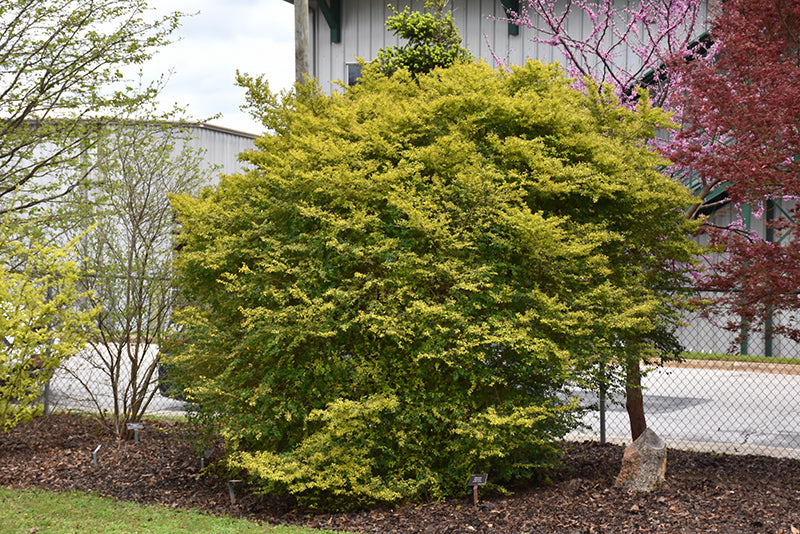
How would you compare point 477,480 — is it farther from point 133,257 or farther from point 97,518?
point 133,257

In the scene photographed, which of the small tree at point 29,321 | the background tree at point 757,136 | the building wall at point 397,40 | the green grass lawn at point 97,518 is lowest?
the green grass lawn at point 97,518

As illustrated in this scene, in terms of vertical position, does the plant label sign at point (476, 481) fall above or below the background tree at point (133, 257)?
below

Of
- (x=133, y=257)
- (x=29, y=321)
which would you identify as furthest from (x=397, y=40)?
(x=29, y=321)

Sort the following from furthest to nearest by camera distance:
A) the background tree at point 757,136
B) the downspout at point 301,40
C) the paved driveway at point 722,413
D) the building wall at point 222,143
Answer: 1. the building wall at point 222,143
2. the downspout at point 301,40
3. the paved driveway at point 722,413
4. the background tree at point 757,136

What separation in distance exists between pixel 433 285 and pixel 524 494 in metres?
1.82

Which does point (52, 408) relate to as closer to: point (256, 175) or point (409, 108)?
point (256, 175)

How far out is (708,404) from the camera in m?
11.7

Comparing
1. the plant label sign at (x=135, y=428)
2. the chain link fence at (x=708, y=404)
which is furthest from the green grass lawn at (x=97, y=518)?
the chain link fence at (x=708, y=404)

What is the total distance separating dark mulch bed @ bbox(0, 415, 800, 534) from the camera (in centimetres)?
516

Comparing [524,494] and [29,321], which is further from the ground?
[29,321]

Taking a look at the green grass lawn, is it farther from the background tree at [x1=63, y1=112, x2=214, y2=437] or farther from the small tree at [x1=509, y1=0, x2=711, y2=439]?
the small tree at [x1=509, y1=0, x2=711, y2=439]

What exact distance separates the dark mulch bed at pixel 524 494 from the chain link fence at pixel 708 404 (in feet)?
2.28

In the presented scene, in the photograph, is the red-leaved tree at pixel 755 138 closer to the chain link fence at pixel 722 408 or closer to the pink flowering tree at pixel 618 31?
the chain link fence at pixel 722 408

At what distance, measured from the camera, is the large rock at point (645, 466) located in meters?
5.69
